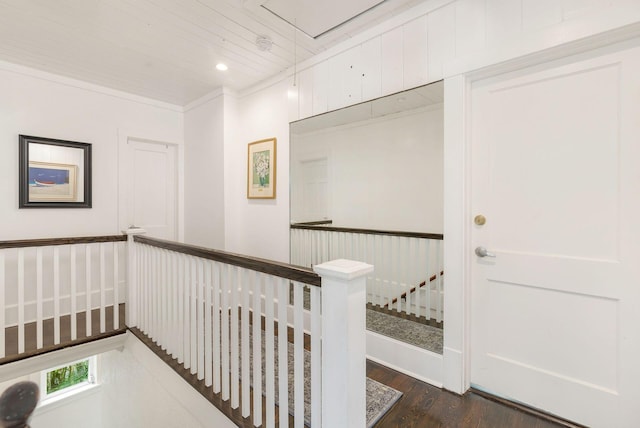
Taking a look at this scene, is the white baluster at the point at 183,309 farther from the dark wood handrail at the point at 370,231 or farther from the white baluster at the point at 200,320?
the dark wood handrail at the point at 370,231

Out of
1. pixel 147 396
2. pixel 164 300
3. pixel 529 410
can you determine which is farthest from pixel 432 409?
pixel 147 396

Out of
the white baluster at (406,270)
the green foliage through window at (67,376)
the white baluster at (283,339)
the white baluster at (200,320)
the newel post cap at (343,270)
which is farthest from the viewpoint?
the green foliage through window at (67,376)

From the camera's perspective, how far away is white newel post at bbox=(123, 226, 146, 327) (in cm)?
263

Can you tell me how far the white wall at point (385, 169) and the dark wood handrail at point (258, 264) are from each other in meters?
1.23

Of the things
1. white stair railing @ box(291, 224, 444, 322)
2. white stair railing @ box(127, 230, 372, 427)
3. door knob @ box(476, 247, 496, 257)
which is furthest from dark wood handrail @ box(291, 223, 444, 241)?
white stair railing @ box(127, 230, 372, 427)

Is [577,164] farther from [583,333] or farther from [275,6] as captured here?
[275,6]

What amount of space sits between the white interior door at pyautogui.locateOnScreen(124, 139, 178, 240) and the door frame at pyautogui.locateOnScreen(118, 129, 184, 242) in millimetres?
35

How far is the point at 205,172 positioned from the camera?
3.52m

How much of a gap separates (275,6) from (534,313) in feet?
8.13

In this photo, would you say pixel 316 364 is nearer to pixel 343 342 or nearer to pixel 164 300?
pixel 343 342

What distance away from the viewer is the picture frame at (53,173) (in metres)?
2.76

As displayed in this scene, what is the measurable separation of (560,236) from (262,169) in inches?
99.6

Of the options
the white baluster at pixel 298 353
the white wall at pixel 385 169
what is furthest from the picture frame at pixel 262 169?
the white baluster at pixel 298 353

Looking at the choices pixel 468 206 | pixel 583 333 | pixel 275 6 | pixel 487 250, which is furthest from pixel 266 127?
pixel 583 333
